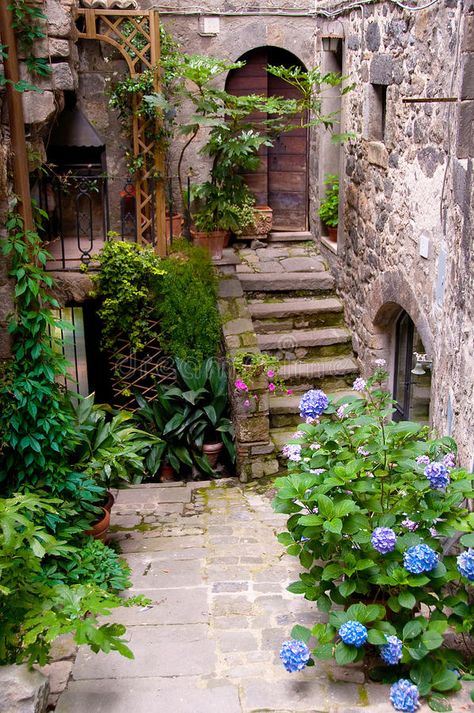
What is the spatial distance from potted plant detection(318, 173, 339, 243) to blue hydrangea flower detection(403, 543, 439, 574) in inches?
214

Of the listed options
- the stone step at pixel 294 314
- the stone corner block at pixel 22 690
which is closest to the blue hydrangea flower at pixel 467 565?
the stone corner block at pixel 22 690

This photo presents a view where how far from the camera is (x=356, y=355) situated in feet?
25.9

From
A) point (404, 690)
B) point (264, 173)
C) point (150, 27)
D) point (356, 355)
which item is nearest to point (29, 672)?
point (404, 690)

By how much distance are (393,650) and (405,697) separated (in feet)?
0.68

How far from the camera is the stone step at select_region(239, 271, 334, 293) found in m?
8.38

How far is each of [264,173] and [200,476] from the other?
4129mm

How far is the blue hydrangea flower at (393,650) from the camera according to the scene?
3.68m

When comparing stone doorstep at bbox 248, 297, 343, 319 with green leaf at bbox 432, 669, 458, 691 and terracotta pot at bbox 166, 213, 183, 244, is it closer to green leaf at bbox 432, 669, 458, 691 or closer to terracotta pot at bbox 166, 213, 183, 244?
terracotta pot at bbox 166, 213, 183, 244

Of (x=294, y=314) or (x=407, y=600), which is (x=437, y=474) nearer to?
(x=407, y=600)

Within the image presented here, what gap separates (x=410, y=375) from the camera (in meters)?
6.81

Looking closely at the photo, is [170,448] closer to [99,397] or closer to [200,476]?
[200,476]

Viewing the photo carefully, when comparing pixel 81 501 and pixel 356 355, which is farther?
pixel 356 355

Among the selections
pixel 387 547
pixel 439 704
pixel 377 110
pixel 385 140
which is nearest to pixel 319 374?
pixel 385 140

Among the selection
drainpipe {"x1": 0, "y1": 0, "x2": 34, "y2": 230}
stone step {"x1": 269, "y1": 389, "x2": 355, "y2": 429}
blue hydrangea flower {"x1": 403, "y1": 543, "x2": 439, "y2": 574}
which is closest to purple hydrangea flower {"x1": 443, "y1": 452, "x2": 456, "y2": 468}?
blue hydrangea flower {"x1": 403, "y1": 543, "x2": 439, "y2": 574}
